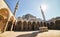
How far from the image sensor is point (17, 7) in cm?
2125

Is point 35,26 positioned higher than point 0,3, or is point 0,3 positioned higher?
point 0,3

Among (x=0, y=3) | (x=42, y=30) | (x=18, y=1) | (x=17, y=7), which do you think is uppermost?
(x=18, y=1)

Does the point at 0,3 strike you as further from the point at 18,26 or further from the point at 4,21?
the point at 18,26

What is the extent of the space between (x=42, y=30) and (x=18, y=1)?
1287cm

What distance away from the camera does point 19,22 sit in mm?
19672

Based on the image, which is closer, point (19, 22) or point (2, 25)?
point (2, 25)

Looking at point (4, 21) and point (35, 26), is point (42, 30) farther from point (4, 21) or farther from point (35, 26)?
point (35, 26)

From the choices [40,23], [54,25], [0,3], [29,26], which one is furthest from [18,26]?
[0,3]

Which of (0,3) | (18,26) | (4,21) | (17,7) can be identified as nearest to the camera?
(0,3)

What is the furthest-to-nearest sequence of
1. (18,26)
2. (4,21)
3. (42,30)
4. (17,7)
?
1. (17,7)
2. (18,26)
3. (4,21)
4. (42,30)

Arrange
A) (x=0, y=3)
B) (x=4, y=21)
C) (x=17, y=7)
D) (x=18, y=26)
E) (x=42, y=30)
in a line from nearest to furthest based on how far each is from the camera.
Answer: (x=0, y=3)
(x=42, y=30)
(x=4, y=21)
(x=18, y=26)
(x=17, y=7)

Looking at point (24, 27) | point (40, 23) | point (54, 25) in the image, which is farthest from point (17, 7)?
point (54, 25)

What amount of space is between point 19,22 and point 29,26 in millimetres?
2647

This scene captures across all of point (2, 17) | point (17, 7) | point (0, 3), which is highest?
point (17, 7)
